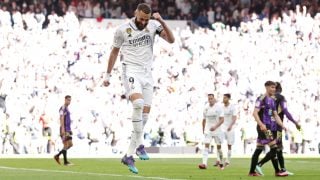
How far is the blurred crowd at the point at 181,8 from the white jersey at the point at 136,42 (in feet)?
104

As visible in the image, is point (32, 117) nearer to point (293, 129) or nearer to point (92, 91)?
point (92, 91)

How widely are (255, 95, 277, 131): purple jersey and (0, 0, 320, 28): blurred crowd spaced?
2742 centimetres

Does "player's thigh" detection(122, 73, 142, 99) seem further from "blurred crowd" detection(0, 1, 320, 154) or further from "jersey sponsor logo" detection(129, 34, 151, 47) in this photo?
"blurred crowd" detection(0, 1, 320, 154)

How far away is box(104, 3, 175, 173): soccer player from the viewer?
703 inches

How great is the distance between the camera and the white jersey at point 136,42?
710 inches

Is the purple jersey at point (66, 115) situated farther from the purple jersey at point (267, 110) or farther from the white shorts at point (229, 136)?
the purple jersey at point (267, 110)

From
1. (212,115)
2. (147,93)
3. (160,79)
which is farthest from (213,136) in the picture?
(160,79)

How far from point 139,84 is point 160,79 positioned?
3141 cm

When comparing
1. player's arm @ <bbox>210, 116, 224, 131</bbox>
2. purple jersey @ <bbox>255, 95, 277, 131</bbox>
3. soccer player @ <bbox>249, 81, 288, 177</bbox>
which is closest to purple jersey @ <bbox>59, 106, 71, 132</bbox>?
player's arm @ <bbox>210, 116, 224, 131</bbox>

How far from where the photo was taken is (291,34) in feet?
175

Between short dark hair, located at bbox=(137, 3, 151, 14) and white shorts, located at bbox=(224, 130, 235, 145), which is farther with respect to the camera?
white shorts, located at bbox=(224, 130, 235, 145)

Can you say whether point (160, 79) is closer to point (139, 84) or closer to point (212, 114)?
point (212, 114)

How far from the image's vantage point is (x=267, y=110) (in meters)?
23.3

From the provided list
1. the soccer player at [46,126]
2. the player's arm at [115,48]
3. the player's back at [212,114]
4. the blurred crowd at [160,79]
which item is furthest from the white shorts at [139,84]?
the soccer player at [46,126]
